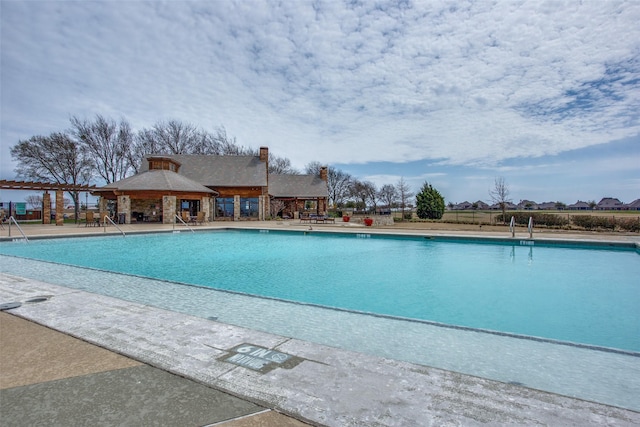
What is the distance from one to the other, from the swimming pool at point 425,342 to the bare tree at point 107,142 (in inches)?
1129

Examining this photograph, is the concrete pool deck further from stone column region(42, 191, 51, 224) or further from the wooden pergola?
stone column region(42, 191, 51, 224)

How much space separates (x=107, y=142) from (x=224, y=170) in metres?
11.9

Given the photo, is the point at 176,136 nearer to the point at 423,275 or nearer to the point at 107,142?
the point at 107,142

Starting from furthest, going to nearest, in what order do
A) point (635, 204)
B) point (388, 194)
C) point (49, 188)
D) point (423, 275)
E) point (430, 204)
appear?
point (635, 204) < point (388, 194) < point (430, 204) < point (49, 188) < point (423, 275)

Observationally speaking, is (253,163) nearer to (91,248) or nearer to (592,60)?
(91,248)

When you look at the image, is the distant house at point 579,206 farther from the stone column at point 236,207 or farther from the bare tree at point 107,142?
the bare tree at point 107,142

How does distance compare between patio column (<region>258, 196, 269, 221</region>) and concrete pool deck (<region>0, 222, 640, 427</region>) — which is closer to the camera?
concrete pool deck (<region>0, 222, 640, 427</region>)

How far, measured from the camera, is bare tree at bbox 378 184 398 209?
47.4m

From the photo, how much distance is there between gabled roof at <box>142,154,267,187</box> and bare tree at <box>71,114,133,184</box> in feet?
19.1

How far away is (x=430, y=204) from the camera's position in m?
28.1

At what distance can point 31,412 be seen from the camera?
1866mm

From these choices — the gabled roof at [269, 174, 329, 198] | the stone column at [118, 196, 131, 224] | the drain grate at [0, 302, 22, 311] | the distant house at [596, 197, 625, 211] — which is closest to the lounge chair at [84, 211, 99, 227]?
the stone column at [118, 196, 131, 224]

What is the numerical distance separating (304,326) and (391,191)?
45.5 metres

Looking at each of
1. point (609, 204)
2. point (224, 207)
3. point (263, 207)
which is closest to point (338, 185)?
point (263, 207)
